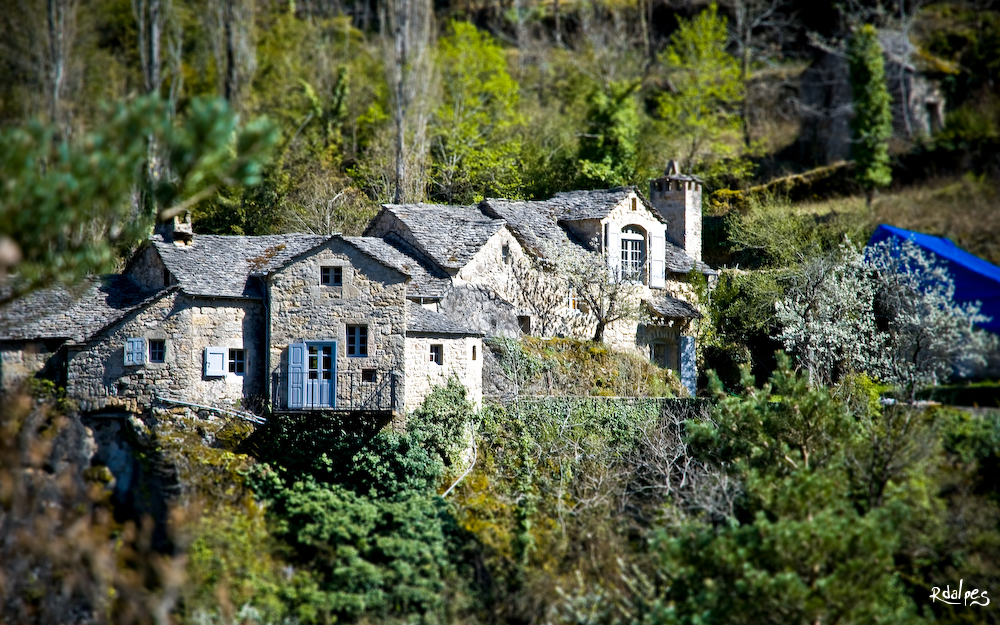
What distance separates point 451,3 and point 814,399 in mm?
47985

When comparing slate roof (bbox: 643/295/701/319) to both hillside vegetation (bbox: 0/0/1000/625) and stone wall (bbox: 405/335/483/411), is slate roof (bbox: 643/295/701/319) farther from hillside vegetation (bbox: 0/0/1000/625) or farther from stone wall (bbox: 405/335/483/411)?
stone wall (bbox: 405/335/483/411)

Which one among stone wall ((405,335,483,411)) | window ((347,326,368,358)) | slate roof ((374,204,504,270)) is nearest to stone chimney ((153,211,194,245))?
window ((347,326,368,358))

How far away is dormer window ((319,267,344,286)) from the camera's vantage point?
2670cm

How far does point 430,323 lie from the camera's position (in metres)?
27.3

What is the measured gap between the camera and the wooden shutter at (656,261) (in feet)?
114

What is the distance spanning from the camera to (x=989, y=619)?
72.5 feet

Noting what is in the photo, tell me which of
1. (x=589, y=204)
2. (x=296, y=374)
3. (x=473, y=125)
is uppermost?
(x=473, y=125)

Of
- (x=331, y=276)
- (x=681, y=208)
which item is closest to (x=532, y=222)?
(x=681, y=208)

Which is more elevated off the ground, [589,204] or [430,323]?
[589,204]

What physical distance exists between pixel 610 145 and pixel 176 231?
20.7 meters

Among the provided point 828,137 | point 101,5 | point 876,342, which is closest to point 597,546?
point 876,342

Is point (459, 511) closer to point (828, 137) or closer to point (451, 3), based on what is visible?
point (828, 137)

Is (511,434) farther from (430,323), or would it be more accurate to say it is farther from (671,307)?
(671,307)

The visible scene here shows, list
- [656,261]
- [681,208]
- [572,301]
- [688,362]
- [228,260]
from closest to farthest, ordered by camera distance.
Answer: [228,260]
[572,301]
[688,362]
[656,261]
[681,208]
